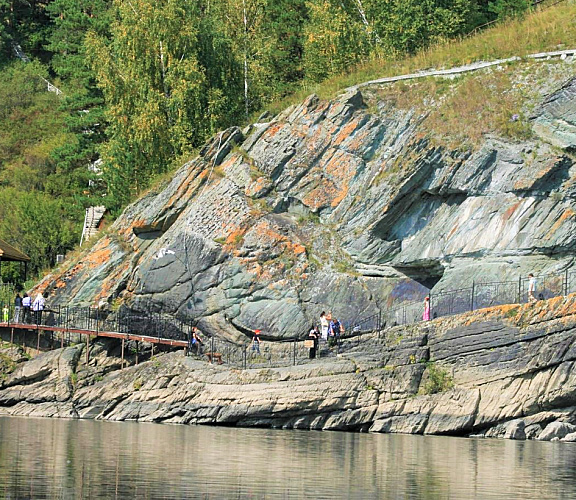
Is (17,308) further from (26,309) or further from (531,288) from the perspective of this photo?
(531,288)

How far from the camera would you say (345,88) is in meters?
47.4

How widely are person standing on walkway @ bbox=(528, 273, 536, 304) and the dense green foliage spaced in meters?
15.9

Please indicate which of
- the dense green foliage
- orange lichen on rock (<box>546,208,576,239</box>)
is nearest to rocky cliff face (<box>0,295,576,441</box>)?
orange lichen on rock (<box>546,208,576,239</box>)

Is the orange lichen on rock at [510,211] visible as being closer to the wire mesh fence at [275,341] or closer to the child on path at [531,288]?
the wire mesh fence at [275,341]

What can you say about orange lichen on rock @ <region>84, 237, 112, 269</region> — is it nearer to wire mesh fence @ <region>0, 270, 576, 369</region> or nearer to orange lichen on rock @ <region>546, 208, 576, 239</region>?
wire mesh fence @ <region>0, 270, 576, 369</region>

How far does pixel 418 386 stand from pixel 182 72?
2098 centimetres

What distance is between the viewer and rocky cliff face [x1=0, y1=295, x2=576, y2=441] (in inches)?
1362

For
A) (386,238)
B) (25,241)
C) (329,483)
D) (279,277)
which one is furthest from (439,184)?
(25,241)

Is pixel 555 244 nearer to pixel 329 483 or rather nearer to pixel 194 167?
pixel 194 167

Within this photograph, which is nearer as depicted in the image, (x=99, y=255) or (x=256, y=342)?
(x=256, y=342)

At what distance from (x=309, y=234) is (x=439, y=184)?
5.29m

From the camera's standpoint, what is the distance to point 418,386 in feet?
118

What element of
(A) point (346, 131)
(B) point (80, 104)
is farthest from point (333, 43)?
(B) point (80, 104)

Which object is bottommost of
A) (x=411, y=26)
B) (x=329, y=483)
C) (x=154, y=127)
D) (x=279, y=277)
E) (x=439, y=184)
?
(x=329, y=483)
